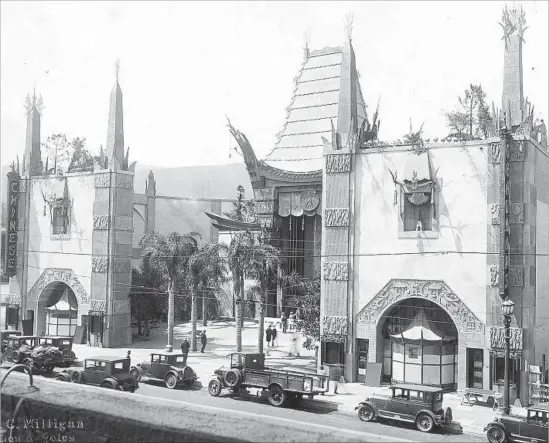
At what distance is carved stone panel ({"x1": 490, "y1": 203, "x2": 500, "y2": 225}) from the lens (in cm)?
2581

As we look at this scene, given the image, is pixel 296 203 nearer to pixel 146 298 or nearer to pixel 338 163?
pixel 146 298

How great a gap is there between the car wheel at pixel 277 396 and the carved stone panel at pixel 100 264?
17676 mm

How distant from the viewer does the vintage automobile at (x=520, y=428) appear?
18344 mm

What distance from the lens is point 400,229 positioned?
91.6ft

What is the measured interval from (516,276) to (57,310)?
27296 millimetres

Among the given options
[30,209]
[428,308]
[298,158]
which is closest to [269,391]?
[428,308]

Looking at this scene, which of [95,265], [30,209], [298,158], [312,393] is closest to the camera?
[312,393]

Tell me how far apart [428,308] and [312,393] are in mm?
7778

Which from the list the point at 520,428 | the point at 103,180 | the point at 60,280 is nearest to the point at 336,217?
the point at 520,428

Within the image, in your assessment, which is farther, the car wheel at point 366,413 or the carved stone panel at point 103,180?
the carved stone panel at point 103,180

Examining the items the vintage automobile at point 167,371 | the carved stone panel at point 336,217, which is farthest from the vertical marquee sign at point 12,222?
the carved stone panel at point 336,217

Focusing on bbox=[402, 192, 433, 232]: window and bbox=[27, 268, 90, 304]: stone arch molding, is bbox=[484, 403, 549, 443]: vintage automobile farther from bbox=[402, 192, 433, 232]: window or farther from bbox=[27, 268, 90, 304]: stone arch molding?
bbox=[27, 268, 90, 304]: stone arch molding

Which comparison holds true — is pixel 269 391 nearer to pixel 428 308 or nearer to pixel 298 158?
pixel 428 308

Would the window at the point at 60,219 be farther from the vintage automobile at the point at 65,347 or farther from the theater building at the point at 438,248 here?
the theater building at the point at 438,248
